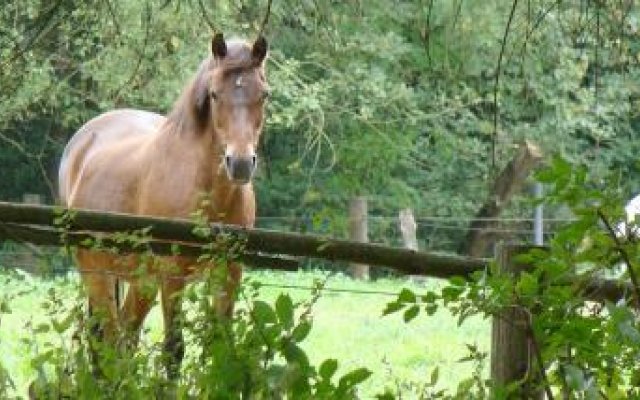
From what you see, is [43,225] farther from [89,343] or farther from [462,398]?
[462,398]

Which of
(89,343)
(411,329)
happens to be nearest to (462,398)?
(89,343)

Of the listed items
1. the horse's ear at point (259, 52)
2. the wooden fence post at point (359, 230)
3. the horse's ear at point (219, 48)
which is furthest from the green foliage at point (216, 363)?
the wooden fence post at point (359, 230)

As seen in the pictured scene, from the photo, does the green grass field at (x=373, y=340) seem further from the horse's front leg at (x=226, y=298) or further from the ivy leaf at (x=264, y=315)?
the ivy leaf at (x=264, y=315)

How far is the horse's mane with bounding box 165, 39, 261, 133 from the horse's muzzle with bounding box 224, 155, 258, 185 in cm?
47

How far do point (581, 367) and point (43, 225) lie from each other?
1430 millimetres

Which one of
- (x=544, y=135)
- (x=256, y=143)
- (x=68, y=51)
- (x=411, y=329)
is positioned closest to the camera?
(x=256, y=143)

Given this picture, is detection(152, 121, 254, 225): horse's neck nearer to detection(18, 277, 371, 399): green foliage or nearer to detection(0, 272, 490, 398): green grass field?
detection(0, 272, 490, 398): green grass field

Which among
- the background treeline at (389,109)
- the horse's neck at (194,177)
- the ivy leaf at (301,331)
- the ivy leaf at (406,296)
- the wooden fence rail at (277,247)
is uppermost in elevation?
the background treeline at (389,109)

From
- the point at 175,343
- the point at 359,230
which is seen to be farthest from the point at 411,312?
the point at 359,230

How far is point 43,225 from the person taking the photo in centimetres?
301

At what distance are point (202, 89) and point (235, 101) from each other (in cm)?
29

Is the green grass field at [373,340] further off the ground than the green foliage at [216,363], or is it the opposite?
the green foliage at [216,363]

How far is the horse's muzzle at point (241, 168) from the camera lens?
5688mm

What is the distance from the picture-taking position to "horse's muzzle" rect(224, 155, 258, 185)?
5.69 metres
